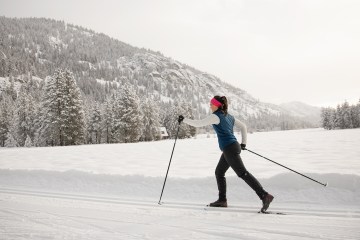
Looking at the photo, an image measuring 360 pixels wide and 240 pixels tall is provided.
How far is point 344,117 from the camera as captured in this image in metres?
95.8

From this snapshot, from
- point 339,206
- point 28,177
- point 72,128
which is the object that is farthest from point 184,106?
point 339,206

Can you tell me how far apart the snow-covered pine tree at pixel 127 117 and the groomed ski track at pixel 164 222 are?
133 feet

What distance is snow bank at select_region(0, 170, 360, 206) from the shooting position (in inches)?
230

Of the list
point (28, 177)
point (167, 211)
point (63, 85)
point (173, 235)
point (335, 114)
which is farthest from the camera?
point (335, 114)

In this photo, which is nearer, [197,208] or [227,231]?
[227,231]

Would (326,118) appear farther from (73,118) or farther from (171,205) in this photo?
(171,205)

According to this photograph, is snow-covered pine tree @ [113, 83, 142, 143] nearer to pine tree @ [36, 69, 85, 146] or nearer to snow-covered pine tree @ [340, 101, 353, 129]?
pine tree @ [36, 69, 85, 146]

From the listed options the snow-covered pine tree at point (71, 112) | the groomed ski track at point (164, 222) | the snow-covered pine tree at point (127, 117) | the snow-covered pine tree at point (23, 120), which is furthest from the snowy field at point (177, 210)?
the snow-covered pine tree at point (23, 120)

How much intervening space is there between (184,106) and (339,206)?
6132cm

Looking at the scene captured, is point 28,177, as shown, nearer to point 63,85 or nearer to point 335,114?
point 63,85

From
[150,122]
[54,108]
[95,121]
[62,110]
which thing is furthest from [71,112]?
[150,122]

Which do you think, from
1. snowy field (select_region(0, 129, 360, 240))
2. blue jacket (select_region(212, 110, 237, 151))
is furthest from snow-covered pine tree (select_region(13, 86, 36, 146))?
blue jacket (select_region(212, 110, 237, 151))

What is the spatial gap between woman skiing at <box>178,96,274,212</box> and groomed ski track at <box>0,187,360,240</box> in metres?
0.39

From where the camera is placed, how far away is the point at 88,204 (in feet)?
19.6
